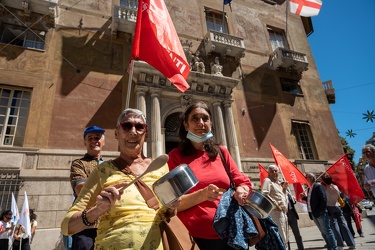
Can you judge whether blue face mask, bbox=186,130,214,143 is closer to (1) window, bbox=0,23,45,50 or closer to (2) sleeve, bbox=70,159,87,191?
(2) sleeve, bbox=70,159,87,191

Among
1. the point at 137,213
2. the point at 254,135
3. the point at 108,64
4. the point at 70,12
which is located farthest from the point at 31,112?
the point at 254,135

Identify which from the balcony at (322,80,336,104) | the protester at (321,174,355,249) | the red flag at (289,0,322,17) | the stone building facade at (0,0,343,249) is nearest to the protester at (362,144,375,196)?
the protester at (321,174,355,249)

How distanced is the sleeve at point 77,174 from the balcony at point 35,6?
956cm

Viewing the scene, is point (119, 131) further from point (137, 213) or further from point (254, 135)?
point (254, 135)

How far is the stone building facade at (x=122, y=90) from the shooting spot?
7.86 m

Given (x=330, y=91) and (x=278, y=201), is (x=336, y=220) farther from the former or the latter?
(x=330, y=91)

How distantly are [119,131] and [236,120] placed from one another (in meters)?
10.5

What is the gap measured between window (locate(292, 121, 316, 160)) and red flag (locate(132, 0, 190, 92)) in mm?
10112

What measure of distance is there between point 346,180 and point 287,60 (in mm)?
9200

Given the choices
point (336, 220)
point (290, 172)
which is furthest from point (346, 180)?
point (336, 220)

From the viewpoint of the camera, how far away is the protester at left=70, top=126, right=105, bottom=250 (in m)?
2.33

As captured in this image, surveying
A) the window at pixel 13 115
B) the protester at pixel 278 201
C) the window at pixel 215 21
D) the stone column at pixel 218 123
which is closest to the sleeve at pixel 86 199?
the protester at pixel 278 201

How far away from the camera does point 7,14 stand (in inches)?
368

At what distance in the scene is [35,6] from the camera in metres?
9.53
